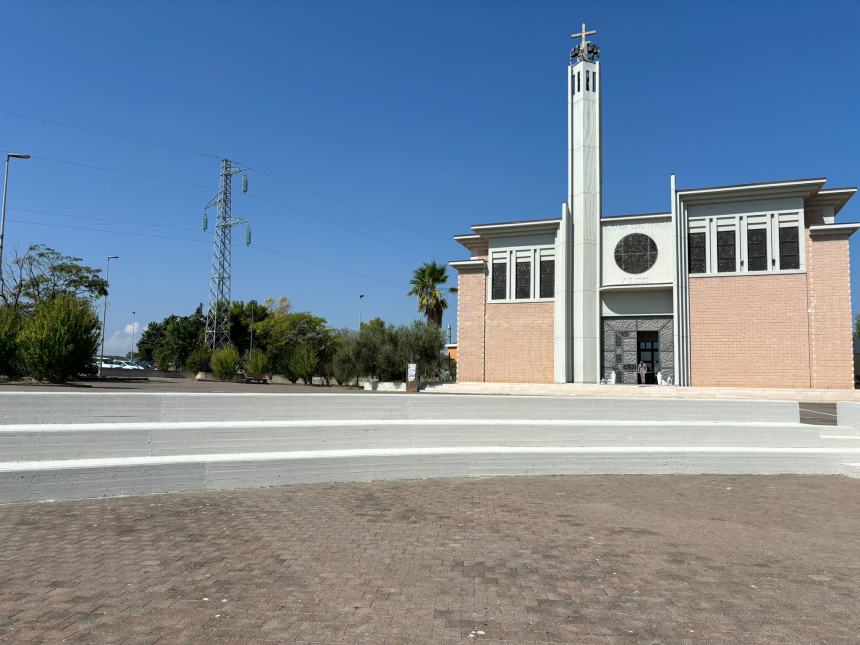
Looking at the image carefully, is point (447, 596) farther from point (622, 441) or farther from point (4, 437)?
point (622, 441)

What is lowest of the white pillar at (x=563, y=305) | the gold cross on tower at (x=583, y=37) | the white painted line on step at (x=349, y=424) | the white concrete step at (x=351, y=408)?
the white painted line on step at (x=349, y=424)

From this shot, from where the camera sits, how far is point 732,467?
8469 mm

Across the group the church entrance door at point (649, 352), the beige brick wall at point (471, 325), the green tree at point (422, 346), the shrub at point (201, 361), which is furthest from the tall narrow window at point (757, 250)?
the shrub at point (201, 361)

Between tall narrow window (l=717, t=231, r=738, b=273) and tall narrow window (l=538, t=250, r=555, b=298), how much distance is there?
30.4 ft

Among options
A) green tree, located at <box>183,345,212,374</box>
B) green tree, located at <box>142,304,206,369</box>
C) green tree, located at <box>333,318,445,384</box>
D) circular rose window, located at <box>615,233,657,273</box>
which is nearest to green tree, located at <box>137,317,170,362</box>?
green tree, located at <box>142,304,206,369</box>

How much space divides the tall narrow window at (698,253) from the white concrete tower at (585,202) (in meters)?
5.15

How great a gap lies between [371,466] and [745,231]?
31176 millimetres

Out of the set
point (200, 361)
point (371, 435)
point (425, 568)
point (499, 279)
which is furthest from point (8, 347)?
point (425, 568)

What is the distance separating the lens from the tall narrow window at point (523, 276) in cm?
3809

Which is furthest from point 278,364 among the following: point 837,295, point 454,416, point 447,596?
point 447,596

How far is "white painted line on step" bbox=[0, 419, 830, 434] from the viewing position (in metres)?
5.96

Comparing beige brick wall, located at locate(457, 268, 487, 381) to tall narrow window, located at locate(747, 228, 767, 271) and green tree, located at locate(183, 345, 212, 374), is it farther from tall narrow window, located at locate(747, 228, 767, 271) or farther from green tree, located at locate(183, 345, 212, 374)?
green tree, located at locate(183, 345, 212, 374)

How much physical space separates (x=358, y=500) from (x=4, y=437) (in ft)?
Answer: 11.1

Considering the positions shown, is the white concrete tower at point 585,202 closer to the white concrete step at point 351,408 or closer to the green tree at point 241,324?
the white concrete step at point 351,408
